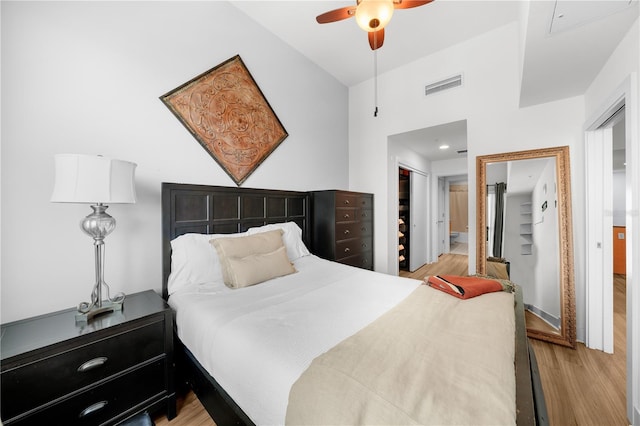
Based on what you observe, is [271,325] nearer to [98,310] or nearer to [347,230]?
[98,310]

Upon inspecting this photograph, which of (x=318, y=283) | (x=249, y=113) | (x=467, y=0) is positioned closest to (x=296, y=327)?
(x=318, y=283)

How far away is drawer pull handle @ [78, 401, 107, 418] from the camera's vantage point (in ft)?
3.90

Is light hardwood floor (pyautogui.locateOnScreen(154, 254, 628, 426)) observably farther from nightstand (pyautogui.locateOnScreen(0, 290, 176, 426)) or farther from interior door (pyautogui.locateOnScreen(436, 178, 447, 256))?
interior door (pyautogui.locateOnScreen(436, 178, 447, 256))

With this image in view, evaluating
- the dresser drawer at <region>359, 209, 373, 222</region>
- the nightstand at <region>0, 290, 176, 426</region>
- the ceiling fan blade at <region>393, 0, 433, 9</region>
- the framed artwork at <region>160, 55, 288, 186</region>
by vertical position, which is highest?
the ceiling fan blade at <region>393, 0, 433, 9</region>

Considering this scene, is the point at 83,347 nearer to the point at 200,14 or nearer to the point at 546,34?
the point at 200,14

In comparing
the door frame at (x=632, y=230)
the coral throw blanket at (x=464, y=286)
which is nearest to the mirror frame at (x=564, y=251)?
the door frame at (x=632, y=230)

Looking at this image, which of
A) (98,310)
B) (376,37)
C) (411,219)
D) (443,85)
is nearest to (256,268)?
(98,310)

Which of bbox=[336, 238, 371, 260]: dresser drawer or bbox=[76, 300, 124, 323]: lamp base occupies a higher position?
bbox=[336, 238, 371, 260]: dresser drawer

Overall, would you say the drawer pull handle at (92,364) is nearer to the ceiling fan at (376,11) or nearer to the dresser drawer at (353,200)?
the dresser drawer at (353,200)

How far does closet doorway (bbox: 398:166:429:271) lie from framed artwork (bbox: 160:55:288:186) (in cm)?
287

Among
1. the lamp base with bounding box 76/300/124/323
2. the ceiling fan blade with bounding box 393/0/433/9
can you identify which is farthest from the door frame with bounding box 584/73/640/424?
the lamp base with bounding box 76/300/124/323

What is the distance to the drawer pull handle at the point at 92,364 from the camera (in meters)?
1.18

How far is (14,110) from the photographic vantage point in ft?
4.50

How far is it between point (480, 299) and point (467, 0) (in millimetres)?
2693
